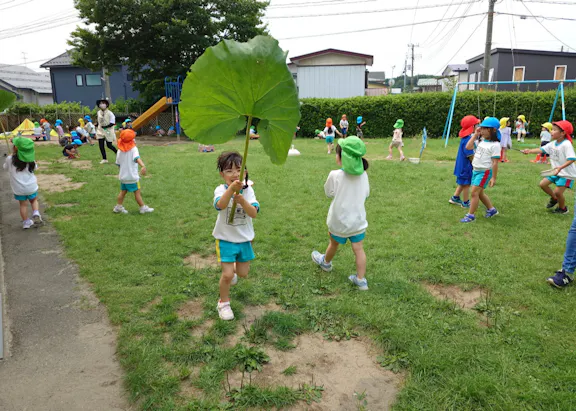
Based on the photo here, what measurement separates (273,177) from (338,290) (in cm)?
630

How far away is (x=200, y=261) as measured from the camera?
5035 millimetres

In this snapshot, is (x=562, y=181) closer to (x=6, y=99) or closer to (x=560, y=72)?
(x=6, y=99)

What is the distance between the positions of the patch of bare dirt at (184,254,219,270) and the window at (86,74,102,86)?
38683 millimetres

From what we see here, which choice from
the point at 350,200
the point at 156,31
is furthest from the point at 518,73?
the point at 350,200

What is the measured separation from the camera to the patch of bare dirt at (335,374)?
2.69 meters

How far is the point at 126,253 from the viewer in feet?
17.1

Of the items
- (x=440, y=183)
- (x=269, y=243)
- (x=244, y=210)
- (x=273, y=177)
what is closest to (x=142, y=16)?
(x=273, y=177)

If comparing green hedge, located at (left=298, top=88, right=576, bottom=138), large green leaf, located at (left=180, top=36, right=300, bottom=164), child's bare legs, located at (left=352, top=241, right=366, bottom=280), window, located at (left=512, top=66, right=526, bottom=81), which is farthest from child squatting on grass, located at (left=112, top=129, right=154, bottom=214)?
window, located at (left=512, top=66, right=526, bottom=81)

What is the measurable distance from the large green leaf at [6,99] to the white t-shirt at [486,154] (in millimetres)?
7144

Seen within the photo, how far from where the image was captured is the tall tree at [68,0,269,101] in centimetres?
2202

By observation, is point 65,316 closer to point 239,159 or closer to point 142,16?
point 239,159

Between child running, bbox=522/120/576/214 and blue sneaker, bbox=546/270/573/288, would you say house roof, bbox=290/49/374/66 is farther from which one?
blue sneaker, bbox=546/270/573/288

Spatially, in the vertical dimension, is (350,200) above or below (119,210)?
above

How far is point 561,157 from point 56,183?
35.3ft
